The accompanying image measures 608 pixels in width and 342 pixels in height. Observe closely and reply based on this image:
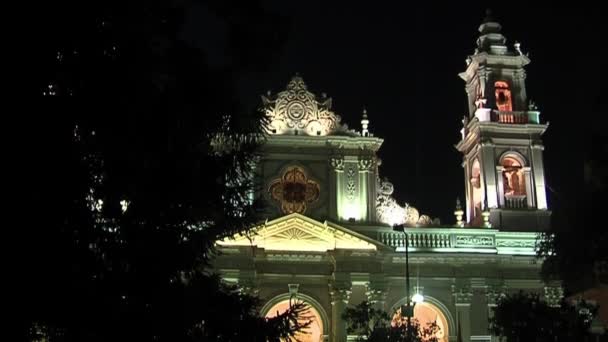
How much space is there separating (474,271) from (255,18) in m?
28.7

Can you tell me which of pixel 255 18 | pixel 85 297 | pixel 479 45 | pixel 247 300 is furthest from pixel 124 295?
pixel 479 45

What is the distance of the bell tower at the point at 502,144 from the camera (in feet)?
124

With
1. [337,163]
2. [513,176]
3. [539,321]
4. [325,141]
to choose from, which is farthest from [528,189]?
[539,321]

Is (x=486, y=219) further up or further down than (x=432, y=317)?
further up

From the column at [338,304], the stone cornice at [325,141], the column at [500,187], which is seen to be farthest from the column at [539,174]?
the column at [338,304]

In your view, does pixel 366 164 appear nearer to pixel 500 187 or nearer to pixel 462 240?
pixel 462 240

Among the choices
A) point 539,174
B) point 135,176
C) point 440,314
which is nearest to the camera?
point 135,176

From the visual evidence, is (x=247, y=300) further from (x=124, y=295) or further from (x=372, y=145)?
(x=372, y=145)

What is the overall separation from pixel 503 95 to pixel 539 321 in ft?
56.9

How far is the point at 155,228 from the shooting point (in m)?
8.69

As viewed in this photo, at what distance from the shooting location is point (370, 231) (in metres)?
35.6

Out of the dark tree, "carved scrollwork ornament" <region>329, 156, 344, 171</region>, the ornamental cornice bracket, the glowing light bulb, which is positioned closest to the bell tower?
the ornamental cornice bracket

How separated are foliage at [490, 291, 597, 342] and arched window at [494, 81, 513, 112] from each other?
1438 cm

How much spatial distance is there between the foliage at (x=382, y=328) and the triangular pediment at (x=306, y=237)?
145 inches
